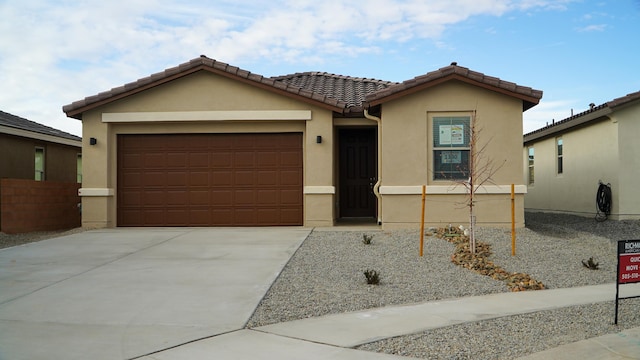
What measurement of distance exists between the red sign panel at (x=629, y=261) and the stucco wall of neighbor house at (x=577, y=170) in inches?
415

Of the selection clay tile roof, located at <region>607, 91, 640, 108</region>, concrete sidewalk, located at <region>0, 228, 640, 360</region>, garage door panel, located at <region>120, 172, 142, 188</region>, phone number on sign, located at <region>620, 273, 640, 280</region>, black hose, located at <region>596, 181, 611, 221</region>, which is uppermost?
clay tile roof, located at <region>607, 91, 640, 108</region>

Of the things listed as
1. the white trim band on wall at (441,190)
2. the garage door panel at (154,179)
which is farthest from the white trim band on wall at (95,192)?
the white trim band on wall at (441,190)

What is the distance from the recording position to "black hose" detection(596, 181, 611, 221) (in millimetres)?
17172

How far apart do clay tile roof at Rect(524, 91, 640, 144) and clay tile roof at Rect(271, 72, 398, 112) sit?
607 centimetres

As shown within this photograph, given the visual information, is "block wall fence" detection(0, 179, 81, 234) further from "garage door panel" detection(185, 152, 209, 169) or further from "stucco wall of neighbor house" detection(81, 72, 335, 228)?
"garage door panel" detection(185, 152, 209, 169)

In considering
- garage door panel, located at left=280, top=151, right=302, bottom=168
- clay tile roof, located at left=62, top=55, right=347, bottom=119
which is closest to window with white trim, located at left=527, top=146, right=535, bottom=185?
clay tile roof, located at left=62, top=55, right=347, bottom=119

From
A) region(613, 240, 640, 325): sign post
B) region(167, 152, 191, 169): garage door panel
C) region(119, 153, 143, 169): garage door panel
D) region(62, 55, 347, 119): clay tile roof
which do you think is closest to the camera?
region(613, 240, 640, 325): sign post

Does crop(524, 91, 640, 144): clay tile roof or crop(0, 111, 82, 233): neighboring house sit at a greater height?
crop(524, 91, 640, 144): clay tile roof

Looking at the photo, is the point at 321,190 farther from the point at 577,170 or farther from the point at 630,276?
the point at 577,170

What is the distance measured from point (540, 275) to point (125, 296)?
6.65 meters

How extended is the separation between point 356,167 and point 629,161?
25.8ft

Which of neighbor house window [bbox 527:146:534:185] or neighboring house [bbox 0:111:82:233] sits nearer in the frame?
neighboring house [bbox 0:111:82:233]

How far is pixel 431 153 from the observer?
1415cm

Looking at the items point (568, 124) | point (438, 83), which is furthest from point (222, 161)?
point (568, 124)
